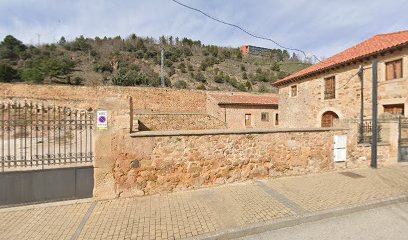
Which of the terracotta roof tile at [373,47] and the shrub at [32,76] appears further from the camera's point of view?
the shrub at [32,76]

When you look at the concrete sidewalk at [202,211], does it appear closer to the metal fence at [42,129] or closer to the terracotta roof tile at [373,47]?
the metal fence at [42,129]

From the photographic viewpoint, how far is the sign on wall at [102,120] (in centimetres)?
486

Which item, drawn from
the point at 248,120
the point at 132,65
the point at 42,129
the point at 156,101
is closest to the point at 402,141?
the point at 42,129

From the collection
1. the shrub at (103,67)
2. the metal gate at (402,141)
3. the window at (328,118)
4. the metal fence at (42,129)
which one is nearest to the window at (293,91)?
the window at (328,118)

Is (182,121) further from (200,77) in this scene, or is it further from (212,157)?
(200,77)

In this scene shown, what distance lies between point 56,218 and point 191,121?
12384 millimetres

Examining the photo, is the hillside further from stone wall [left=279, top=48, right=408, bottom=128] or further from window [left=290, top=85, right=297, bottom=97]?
stone wall [left=279, top=48, right=408, bottom=128]

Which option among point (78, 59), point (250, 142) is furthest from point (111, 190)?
point (78, 59)

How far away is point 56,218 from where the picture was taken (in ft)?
13.4

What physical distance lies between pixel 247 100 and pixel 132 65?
2451cm

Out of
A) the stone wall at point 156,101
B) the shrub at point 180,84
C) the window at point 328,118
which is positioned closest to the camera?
the window at point 328,118

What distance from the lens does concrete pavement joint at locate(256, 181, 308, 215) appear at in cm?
430

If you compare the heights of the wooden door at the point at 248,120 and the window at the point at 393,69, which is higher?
the window at the point at 393,69

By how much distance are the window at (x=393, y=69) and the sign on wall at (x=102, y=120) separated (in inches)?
552
